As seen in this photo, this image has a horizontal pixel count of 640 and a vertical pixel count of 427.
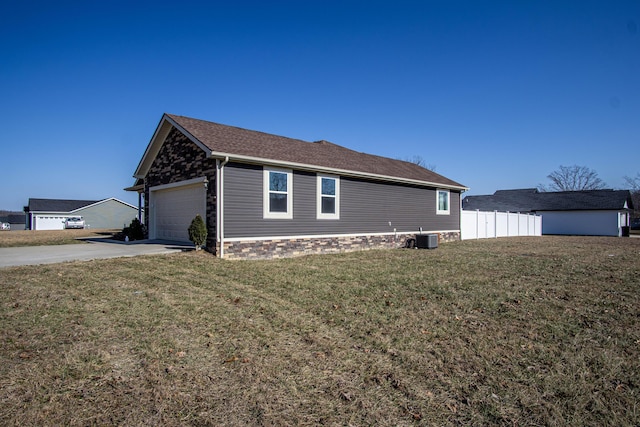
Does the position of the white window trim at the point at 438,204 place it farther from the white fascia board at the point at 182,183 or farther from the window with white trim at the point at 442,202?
the white fascia board at the point at 182,183

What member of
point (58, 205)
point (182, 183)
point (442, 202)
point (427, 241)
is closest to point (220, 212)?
point (182, 183)

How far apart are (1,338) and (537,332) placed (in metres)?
6.68

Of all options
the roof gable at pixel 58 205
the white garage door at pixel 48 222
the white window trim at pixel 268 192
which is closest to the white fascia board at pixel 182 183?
the white window trim at pixel 268 192

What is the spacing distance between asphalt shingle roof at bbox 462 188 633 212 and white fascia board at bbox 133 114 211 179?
34585 mm

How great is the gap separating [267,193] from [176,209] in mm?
4283

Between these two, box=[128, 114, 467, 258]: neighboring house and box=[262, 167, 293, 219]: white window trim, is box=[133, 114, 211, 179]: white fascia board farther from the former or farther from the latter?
box=[262, 167, 293, 219]: white window trim

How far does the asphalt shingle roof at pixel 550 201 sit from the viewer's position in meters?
32.8

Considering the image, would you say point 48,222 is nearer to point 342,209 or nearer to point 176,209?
point 176,209

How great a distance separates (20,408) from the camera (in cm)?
284

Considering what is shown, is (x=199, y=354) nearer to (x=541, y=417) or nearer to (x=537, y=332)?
(x=541, y=417)

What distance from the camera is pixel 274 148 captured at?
516 inches

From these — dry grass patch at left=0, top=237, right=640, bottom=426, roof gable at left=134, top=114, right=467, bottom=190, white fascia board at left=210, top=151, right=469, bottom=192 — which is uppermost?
roof gable at left=134, top=114, right=467, bottom=190

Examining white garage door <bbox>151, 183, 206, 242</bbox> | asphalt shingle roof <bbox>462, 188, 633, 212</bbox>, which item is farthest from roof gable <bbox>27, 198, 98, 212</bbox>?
asphalt shingle roof <bbox>462, 188, 633, 212</bbox>

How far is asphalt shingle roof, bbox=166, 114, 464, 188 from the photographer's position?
37.2ft
